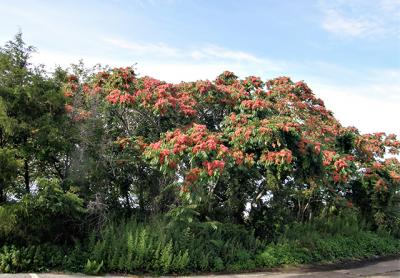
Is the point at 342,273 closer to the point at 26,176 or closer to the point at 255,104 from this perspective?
the point at 255,104

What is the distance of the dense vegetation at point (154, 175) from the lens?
784cm

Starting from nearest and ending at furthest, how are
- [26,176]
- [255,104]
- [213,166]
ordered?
[213,166], [26,176], [255,104]

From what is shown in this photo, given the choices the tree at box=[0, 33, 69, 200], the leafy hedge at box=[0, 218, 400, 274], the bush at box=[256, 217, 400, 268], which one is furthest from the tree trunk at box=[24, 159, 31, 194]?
the bush at box=[256, 217, 400, 268]

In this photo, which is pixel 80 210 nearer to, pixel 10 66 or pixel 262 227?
pixel 10 66

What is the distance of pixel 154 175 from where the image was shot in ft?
33.0

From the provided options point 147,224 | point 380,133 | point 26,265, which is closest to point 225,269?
point 147,224

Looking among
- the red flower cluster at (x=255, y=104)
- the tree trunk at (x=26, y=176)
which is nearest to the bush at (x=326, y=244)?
the red flower cluster at (x=255, y=104)

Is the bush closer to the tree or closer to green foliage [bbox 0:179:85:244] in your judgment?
green foliage [bbox 0:179:85:244]

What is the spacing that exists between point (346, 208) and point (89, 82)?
28.0ft

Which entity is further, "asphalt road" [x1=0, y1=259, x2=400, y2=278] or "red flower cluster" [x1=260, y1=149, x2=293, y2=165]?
"red flower cluster" [x1=260, y1=149, x2=293, y2=165]

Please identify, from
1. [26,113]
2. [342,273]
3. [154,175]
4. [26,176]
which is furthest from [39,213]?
[342,273]

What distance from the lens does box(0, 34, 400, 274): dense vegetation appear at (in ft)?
25.7

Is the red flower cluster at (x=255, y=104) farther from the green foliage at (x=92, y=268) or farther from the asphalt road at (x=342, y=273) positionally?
the green foliage at (x=92, y=268)

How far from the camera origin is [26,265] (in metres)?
7.32
